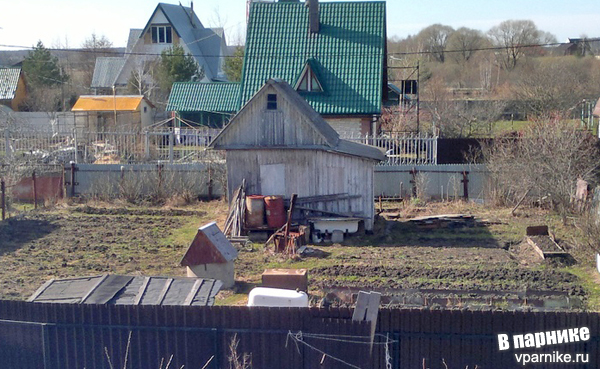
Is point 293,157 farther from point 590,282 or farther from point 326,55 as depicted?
point 326,55

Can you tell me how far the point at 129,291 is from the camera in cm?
1009

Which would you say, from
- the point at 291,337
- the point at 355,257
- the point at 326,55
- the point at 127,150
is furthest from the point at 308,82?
the point at 291,337

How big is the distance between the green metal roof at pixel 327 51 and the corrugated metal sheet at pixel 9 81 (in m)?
24.9

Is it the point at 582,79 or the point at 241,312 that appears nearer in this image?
the point at 241,312

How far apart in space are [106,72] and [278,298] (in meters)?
50.3

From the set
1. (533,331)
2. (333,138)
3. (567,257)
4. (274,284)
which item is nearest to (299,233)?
(333,138)

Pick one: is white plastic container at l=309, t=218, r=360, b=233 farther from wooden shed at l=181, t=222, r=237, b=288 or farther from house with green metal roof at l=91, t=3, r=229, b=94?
house with green metal roof at l=91, t=3, r=229, b=94

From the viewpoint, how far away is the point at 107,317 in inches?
345

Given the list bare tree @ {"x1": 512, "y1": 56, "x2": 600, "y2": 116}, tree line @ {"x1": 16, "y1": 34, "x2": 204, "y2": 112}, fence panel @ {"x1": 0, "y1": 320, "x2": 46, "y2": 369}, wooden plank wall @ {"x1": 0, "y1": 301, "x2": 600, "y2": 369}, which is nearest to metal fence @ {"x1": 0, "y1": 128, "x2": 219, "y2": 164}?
fence panel @ {"x1": 0, "y1": 320, "x2": 46, "y2": 369}

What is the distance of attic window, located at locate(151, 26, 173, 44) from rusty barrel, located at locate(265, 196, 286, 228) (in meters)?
39.9

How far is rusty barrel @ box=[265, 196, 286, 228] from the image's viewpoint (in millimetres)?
17891

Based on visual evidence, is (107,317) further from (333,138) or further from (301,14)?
(301,14)

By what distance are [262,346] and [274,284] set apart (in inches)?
160

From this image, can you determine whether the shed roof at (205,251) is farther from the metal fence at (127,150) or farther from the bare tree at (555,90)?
the bare tree at (555,90)
